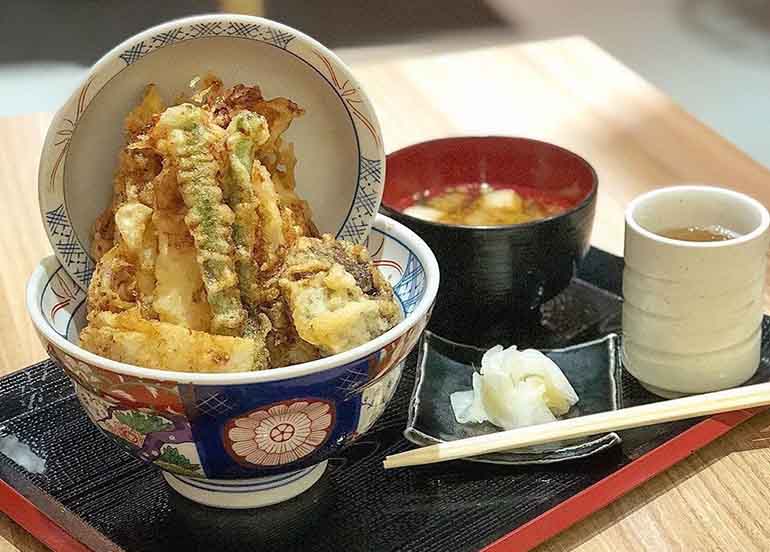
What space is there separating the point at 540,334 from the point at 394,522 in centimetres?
40

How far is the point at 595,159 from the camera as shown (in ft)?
5.47

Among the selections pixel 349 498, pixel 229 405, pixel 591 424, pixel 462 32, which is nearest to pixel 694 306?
Result: pixel 591 424

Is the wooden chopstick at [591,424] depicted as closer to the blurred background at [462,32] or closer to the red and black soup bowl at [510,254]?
the red and black soup bowl at [510,254]

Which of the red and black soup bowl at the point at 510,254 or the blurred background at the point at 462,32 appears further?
the blurred background at the point at 462,32

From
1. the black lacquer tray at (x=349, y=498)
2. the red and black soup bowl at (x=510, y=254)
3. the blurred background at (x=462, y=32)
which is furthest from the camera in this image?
the blurred background at (x=462, y=32)

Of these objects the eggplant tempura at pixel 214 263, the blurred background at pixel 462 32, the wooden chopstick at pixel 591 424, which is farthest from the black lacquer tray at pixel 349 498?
the blurred background at pixel 462 32

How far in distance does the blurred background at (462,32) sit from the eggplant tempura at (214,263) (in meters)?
2.24

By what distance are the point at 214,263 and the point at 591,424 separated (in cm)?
39

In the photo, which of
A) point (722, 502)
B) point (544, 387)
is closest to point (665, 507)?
point (722, 502)

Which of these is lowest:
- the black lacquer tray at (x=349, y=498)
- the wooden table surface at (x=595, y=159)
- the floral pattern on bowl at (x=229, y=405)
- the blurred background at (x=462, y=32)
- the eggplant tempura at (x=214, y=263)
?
the blurred background at (x=462, y=32)

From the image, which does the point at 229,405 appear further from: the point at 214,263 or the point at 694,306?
the point at 694,306

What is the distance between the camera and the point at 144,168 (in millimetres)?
861

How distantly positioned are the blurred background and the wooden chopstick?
2.11 metres

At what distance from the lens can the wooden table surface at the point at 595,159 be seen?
881 mm
